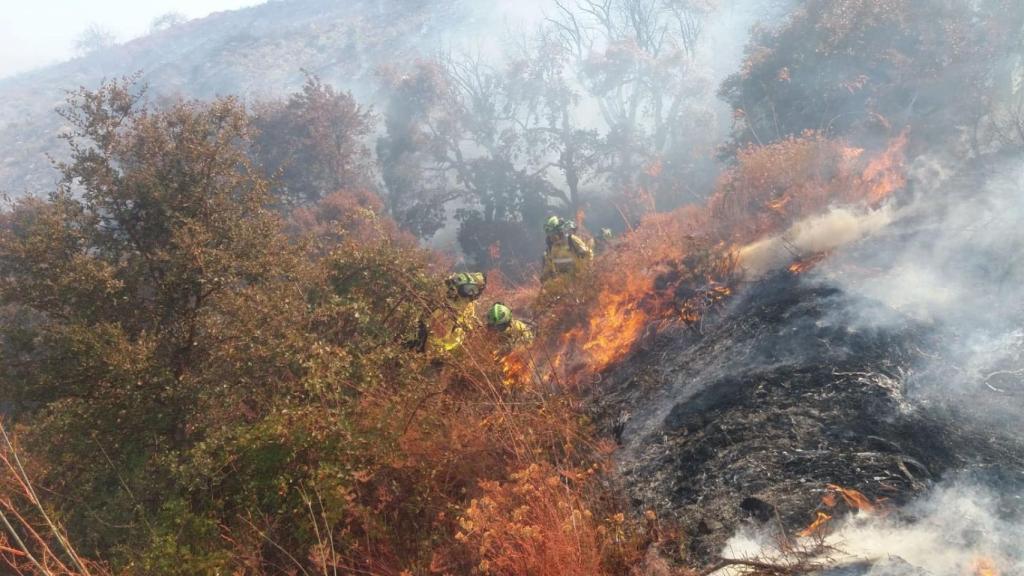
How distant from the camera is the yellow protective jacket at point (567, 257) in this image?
987 centimetres

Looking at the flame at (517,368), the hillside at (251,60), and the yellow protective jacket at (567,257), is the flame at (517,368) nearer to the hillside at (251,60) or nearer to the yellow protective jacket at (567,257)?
the yellow protective jacket at (567,257)

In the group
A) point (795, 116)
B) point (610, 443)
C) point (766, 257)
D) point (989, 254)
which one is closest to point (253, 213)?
point (610, 443)

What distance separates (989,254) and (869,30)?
11.7 meters

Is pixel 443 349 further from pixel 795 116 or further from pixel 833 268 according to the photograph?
pixel 795 116

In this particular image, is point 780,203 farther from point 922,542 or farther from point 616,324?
point 922,542

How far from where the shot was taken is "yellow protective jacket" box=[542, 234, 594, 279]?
987 cm

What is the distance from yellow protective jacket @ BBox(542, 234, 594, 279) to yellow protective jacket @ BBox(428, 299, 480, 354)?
3134 millimetres

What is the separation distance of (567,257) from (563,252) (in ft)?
0.47

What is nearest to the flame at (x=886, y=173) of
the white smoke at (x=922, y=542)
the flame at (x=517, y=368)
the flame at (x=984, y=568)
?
the flame at (x=517, y=368)

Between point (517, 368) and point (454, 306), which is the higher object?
point (454, 306)

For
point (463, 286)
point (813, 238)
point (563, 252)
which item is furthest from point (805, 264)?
point (463, 286)

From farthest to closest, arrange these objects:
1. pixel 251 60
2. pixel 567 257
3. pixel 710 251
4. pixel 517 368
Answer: pixel 251 60, pixel 567 257, pixel 710 251, pixel 517 368

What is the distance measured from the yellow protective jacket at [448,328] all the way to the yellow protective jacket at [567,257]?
313cm

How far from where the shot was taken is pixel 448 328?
6.64 m
